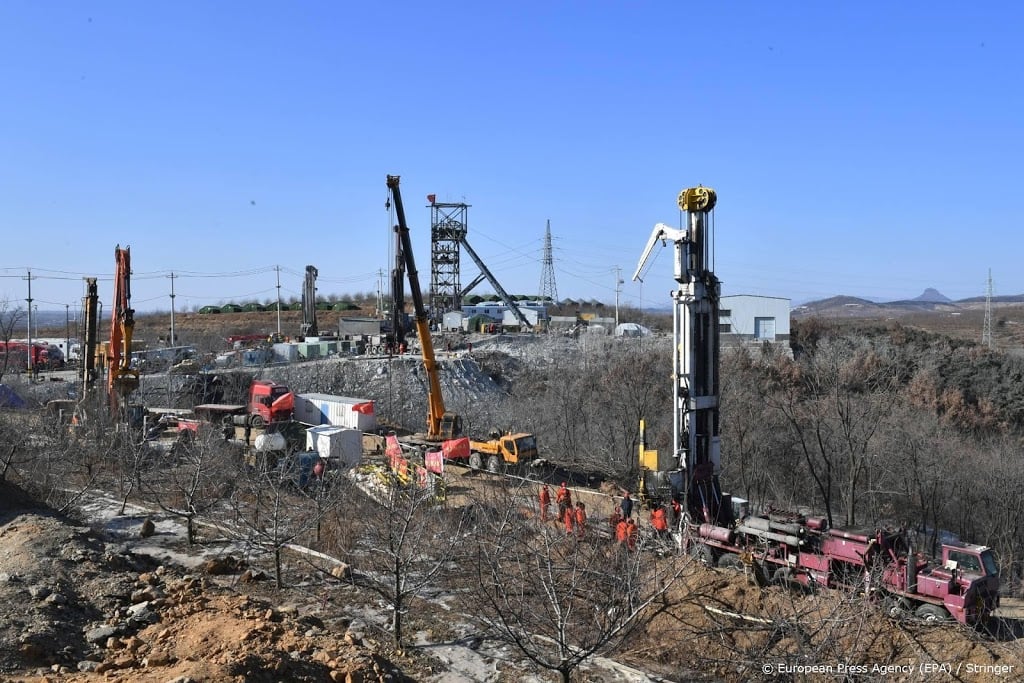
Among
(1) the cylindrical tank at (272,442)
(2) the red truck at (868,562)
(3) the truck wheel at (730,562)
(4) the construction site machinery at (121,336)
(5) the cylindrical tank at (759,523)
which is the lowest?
(3) the truck wheel at (730,562)

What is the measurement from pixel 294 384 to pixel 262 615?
117 ft

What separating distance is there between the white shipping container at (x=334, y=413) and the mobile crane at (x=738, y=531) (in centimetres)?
1700

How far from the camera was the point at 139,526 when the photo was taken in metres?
17.8

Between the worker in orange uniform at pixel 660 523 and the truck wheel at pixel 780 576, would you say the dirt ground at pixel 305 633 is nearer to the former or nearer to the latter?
the truck wheel at pixel 780 576

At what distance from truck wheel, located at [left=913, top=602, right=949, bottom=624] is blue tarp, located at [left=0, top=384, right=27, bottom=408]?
116 ft

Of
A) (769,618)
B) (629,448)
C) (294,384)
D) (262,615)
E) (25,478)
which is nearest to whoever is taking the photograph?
(262,615)

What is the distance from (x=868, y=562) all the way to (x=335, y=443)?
16.4m

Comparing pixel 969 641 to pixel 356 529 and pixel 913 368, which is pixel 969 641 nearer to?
pixel 356 529

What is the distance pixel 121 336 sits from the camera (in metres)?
28.0

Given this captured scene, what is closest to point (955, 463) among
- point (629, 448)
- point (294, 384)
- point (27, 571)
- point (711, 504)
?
point (629, 448)

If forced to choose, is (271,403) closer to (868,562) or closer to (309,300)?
(868,562)

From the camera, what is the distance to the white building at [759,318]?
56.2m

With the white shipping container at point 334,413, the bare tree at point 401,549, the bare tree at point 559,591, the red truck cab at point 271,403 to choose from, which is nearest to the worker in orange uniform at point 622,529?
the bare tree at point 559,591

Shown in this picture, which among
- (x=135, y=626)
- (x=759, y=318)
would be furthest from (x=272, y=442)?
(x=759, y=318)
